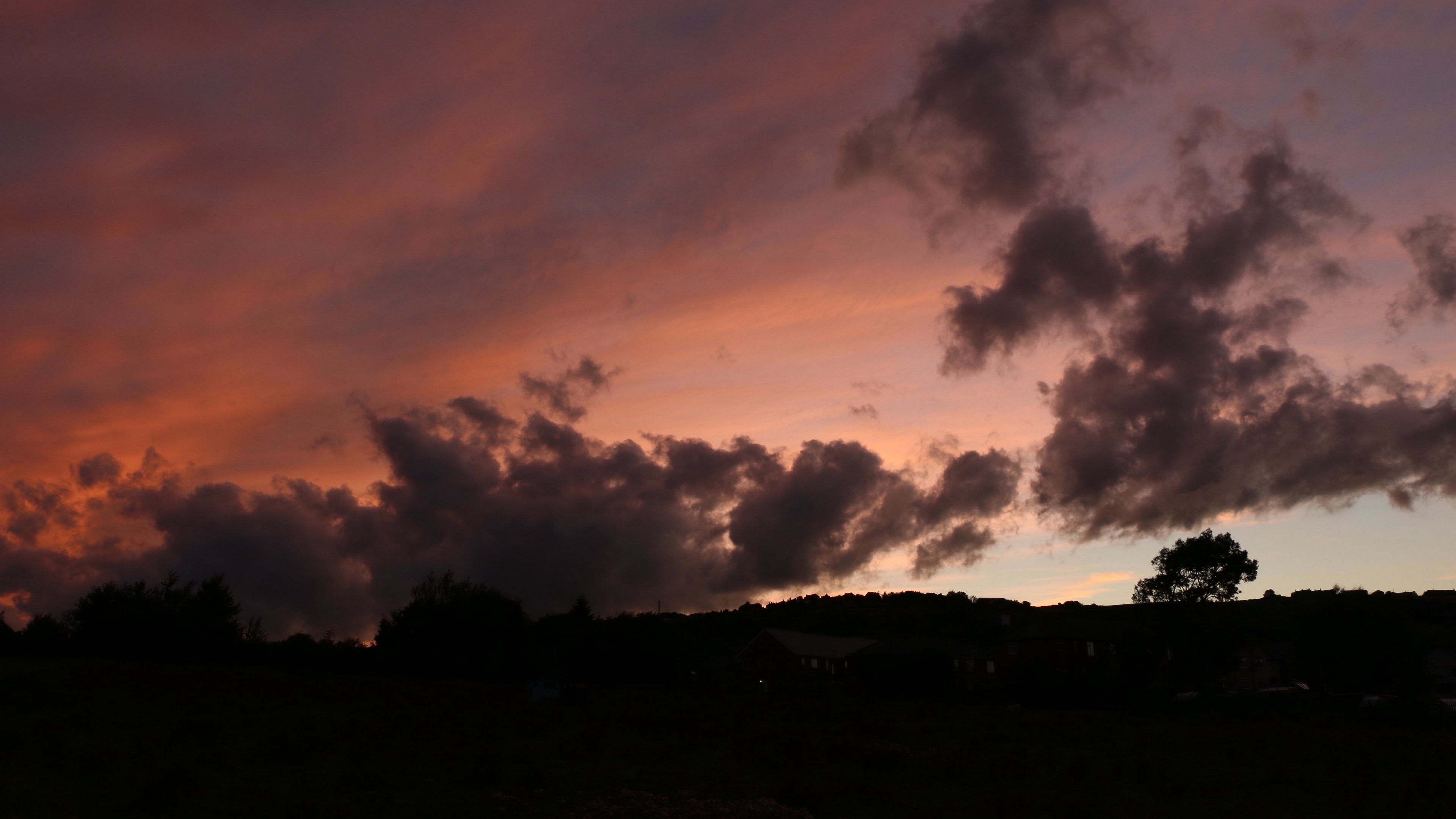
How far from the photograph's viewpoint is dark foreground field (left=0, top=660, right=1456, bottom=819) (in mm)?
20516

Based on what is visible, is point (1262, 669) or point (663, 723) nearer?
point (663, 723)

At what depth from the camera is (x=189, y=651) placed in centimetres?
8406

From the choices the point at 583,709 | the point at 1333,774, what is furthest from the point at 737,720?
the point at 1333,774

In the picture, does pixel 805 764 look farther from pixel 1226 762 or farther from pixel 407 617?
pixel 407 617

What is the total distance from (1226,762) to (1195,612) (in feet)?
216

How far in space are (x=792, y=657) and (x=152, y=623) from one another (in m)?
78.0

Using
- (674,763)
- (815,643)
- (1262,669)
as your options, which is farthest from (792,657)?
(674,763)

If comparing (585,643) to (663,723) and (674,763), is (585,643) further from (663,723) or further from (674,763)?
(674,763)

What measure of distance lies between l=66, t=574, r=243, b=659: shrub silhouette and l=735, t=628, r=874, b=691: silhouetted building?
207 ft

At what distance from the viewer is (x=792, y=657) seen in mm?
130125

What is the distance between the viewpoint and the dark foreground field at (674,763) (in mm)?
20516

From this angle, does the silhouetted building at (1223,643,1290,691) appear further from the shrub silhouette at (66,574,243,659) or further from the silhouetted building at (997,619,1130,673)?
the shrub silhouette at (66,574,243,659)

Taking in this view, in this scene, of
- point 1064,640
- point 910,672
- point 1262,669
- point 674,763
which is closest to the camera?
point 674,763

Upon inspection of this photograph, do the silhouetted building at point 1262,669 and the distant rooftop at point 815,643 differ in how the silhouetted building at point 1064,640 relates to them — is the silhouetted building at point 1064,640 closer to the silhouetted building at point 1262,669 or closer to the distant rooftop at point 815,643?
the distant rooftop at point 815,643
